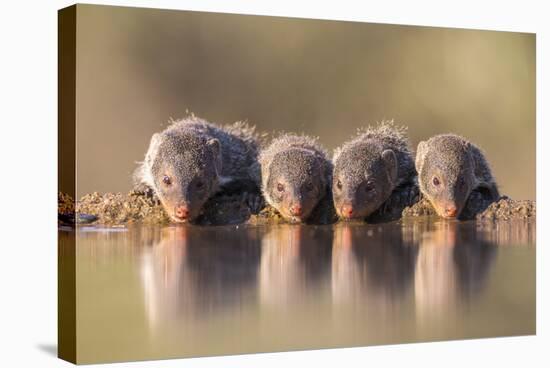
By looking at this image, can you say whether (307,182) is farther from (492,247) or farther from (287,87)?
(492,247)

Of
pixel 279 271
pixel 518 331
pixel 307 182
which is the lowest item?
pixel 518 331

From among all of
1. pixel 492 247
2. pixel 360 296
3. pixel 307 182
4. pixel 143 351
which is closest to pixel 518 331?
pixel 492 247

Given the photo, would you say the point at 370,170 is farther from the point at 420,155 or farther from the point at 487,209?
the point at 487,209

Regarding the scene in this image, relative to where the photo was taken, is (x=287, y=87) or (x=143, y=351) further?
(x=287, y=87)

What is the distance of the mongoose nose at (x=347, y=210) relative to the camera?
1138cm

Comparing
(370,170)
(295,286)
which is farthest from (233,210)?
(370,170)

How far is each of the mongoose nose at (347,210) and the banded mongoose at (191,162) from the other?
1165 mm

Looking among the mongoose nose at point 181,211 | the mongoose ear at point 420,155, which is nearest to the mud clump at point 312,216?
the mongoose nose at point 181,211

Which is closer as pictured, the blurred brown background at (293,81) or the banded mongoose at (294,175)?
the blurred brown background at (293,81)

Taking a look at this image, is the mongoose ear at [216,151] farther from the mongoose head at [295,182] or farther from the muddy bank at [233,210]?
the mongoose head at [295,182]

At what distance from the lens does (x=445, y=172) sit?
11898mm

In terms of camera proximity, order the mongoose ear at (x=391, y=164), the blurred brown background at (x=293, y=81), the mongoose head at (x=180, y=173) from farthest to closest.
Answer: the mongoose ear at (x=391, y=164) < the mongoose head at (x=180, y=173) < the blurred brown background at (x=293, y=81)

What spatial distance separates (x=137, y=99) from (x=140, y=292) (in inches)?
73.6

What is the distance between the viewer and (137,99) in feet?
33.9
